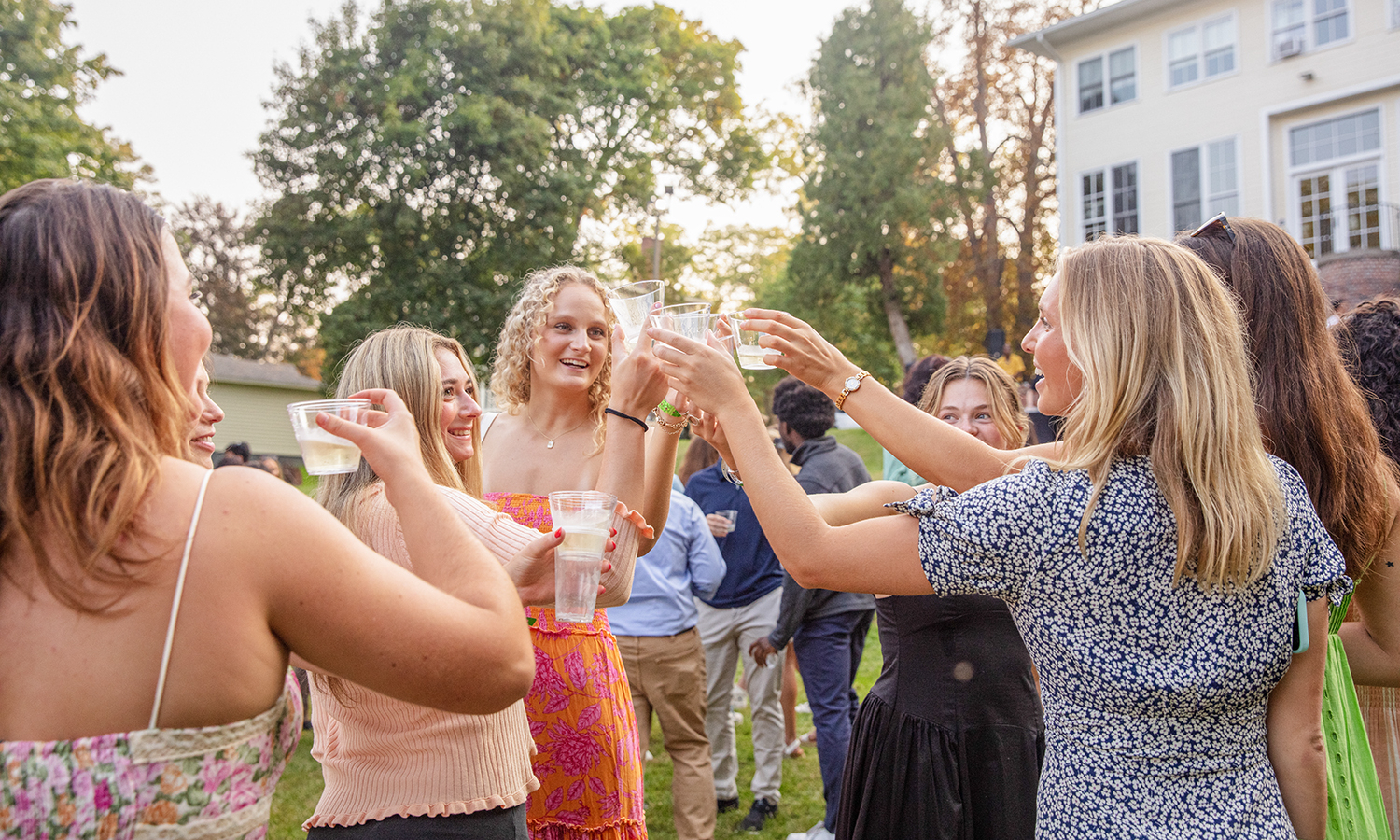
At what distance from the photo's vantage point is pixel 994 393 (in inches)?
144

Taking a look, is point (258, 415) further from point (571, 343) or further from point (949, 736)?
point (949, 736)

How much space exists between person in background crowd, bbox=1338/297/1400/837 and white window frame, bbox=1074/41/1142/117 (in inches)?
847

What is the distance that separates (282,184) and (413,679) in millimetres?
24622

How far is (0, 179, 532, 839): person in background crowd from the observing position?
47.1 inches

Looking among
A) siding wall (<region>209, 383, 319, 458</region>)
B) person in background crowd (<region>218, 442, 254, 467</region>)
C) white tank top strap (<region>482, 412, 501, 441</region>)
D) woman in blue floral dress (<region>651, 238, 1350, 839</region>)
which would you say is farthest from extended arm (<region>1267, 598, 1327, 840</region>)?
siding wall (<region>209, 383, 319, 458</region>)

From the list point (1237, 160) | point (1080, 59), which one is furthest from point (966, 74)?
point (1237, 160)

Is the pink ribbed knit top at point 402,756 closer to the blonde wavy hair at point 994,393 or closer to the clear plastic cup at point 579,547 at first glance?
the clear plastic cup at point 579,547

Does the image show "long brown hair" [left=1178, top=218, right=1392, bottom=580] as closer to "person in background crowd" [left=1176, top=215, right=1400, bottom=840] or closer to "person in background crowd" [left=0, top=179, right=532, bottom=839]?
"person in background crowd" [left=1176, top=215, right=1400, bottom=840]

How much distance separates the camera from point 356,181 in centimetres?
2228

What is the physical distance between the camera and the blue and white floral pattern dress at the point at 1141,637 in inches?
66.1

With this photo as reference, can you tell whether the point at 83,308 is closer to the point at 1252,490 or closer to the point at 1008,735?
the point at 1252,490

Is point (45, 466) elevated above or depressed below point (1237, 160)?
below

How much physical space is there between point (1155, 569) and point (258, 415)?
41.2m

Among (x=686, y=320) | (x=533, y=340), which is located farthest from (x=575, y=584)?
(x=533, y=340)
